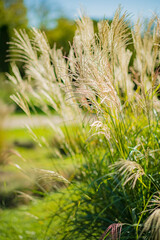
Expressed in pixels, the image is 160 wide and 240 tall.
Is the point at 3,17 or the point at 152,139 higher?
the point at 3,17

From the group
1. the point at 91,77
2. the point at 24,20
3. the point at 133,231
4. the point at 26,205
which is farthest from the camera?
the point at 24,20

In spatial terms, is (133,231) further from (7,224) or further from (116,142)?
(7,224)

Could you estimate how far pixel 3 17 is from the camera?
56.1ft

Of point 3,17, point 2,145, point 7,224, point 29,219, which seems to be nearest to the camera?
point 7,224

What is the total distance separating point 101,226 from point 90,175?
0.38m

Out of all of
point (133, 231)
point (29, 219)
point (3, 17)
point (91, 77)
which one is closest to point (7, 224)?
point (29, 219)

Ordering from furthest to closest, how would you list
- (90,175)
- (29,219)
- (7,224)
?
Result: (29,219), (7,224), (90,175)

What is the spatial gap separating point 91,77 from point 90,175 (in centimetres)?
84

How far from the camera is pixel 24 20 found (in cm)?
1822

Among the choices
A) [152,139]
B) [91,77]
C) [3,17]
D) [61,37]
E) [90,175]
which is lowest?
[90,175]

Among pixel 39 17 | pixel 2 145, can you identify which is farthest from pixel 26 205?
pixel 39 17

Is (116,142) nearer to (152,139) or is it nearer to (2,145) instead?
(152,139)

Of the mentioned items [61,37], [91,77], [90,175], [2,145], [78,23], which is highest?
[61,37]

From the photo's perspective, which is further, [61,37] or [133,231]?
[61,37]
